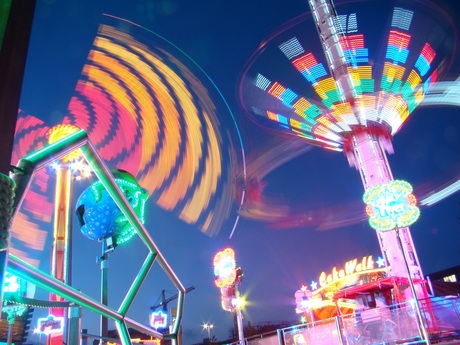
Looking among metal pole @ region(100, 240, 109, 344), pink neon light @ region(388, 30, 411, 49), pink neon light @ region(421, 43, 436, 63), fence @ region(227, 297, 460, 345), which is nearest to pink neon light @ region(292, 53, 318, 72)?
pink neon light @ region(388, 30, 411, 49)

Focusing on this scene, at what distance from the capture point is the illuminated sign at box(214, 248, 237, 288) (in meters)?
24.8

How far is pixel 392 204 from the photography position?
18062mm

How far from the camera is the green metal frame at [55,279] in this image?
1.42 meters

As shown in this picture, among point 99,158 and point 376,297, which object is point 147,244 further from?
point 376,297

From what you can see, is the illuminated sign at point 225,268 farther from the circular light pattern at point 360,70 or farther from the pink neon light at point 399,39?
the pink neon light at point 399,39

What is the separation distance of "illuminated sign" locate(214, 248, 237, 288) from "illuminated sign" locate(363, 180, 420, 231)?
9377mm

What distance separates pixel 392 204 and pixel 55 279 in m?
18.4

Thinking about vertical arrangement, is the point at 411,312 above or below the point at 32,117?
below

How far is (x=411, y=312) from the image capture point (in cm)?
1116

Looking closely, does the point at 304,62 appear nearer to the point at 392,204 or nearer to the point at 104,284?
the point at 392,204

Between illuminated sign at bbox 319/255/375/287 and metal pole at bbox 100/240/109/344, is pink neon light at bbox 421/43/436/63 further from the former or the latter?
metal pole at bbox 100/240/109/344

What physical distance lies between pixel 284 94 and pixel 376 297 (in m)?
17.0

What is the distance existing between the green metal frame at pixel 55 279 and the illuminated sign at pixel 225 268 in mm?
22717

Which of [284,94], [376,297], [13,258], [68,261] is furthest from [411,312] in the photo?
[284,94]
